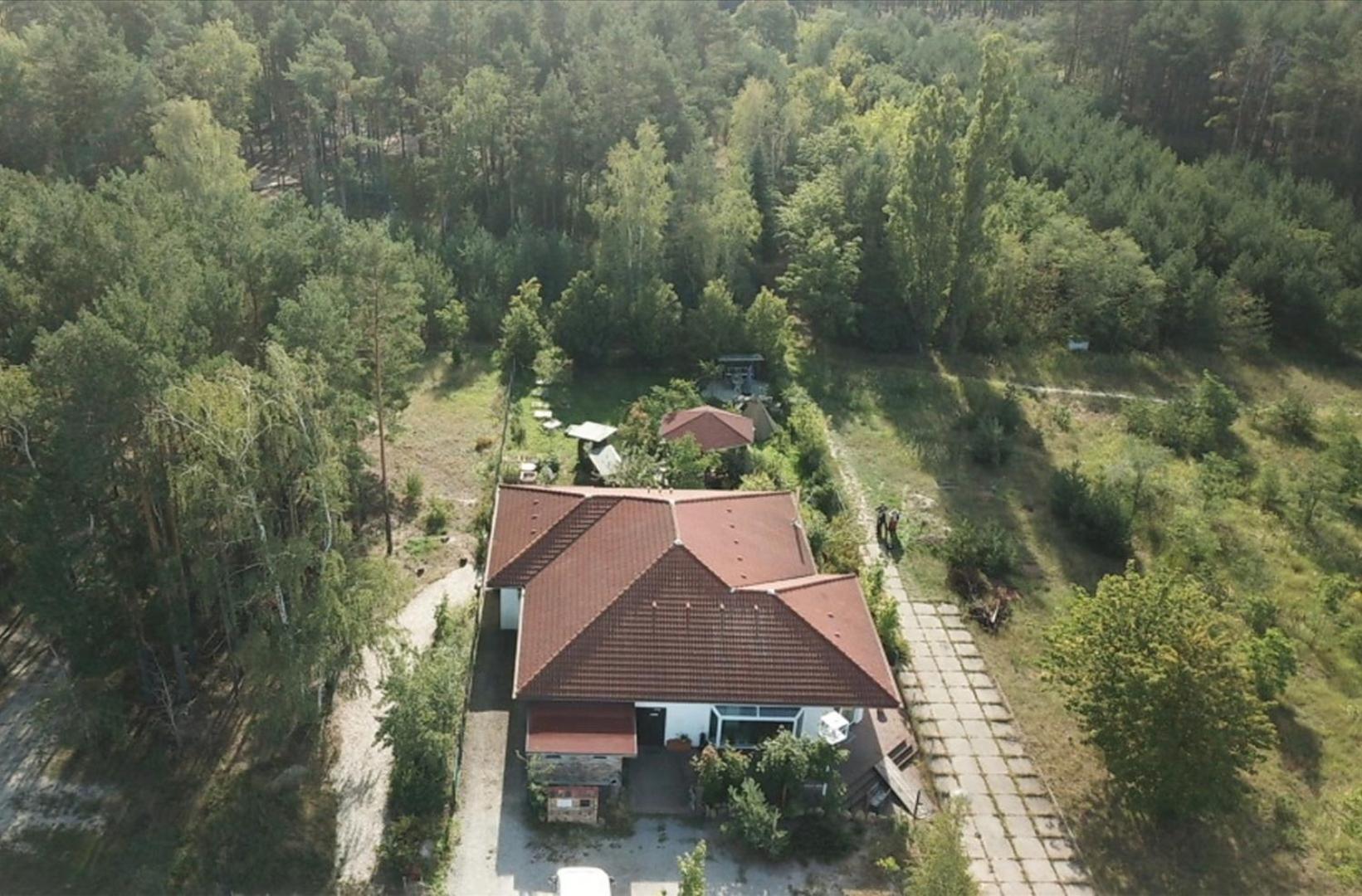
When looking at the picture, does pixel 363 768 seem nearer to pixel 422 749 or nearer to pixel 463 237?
pixel 422 749

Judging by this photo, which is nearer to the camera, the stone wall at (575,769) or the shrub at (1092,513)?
the stone wall at (575,769)

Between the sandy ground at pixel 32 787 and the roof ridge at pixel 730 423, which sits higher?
the sandy ground at pixel 32 787

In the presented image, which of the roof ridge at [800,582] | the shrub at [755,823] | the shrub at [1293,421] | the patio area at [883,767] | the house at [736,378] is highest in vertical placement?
the roof ridge at [800,582]

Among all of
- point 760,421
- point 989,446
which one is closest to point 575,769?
point 760,421

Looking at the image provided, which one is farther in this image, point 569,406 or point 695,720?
point 569,406

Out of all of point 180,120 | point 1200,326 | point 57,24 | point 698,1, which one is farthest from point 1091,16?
point 57,24

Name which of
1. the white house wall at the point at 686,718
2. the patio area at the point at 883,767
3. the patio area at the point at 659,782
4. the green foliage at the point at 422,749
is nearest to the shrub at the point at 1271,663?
the patio area at the point at 883,767

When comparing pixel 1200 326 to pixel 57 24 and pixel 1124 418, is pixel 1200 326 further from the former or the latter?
pixel 57 24

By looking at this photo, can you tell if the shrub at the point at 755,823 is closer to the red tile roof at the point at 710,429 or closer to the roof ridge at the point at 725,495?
the roof ridge at the point at 725,495
